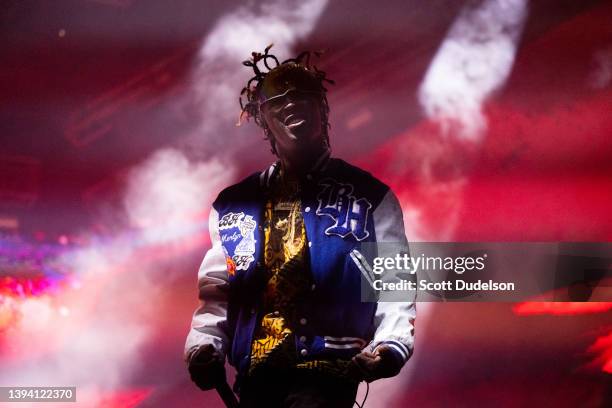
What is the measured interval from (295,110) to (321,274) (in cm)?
65

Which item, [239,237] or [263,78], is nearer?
[239,237]

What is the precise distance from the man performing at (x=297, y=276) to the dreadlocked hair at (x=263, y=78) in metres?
0.02

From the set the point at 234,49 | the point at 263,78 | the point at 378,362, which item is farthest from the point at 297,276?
the point at 234,49

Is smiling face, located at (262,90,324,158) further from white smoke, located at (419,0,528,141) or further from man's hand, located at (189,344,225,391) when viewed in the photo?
man's hand, located at (189,344,225,391)

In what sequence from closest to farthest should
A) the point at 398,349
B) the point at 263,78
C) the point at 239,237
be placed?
the point at 398,349 → the point at 239,237 → the point at 263,78

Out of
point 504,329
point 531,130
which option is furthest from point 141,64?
point 504,329

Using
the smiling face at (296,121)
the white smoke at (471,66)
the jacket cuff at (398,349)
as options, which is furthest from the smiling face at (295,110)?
the jacket cuff at (398,349)

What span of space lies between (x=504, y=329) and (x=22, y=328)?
7.00 ft

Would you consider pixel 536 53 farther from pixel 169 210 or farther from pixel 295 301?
pixel 169 210

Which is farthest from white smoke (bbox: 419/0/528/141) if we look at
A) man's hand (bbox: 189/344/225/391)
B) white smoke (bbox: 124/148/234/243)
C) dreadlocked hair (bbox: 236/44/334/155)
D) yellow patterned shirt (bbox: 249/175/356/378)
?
man's hand (bbox: 189/344/225/391)

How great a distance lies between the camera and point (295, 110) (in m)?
2.88

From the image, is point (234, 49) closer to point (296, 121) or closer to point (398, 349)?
point (296, 121)

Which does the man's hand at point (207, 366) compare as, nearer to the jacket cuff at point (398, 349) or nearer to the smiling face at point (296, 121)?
the jacket cuff at point (398, 349)

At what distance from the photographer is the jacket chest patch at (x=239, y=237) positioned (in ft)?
9.16
